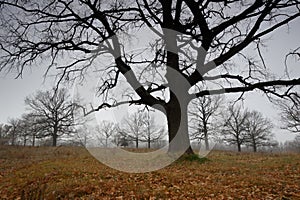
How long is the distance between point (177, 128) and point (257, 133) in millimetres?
34915

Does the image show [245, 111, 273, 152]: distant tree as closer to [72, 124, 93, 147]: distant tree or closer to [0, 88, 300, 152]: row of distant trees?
[0, 88, 300, 152]: row of distant trees

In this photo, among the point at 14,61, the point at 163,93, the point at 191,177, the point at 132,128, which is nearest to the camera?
the point at 191,177

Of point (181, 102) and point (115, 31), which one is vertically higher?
point (115, 31)

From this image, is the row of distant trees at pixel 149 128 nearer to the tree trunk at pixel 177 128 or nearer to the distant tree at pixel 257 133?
the distant tree at pixel 257 133

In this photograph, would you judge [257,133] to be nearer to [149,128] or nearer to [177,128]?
[149,128]

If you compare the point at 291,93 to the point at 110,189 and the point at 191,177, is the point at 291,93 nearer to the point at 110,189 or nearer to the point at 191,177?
the point at 191,177

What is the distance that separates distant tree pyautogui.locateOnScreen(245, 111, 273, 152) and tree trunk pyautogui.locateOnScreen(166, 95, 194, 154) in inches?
1261

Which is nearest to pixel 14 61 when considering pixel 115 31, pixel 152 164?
pixel 115 31

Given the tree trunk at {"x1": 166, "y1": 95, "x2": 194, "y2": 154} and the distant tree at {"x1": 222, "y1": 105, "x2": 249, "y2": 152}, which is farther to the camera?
the distant tree at {"x1": 222, "y1": 105, "x2": 249, "y2": 152}

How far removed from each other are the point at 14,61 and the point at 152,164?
8.20 meters

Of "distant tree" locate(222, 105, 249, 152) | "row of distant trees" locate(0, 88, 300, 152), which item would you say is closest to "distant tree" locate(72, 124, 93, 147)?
"row of distant trees" locate(0, 88, 300, 152)

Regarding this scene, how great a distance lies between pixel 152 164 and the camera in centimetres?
956

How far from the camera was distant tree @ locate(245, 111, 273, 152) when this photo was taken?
40.8m

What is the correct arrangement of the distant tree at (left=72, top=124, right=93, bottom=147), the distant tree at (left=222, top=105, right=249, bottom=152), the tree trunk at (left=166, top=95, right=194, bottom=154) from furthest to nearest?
the distant tree at (left=222, top=105, right=249, bottom=152)
the distant tree at (left=72, top=124, right=93, bottom=147)
the tree trunk at (left=166, top=95, right=194, bottom=154)
